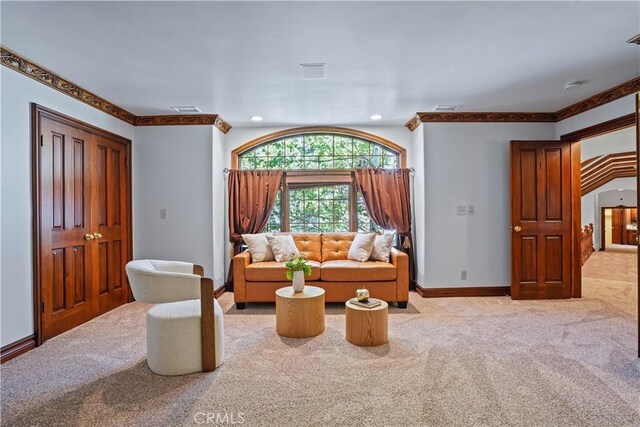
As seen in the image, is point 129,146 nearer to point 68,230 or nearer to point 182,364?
point 68,230

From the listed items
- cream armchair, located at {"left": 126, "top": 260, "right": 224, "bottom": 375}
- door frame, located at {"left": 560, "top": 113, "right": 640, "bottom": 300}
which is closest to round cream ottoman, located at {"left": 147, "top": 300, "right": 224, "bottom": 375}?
cream armchair, located at {"left": 126, "top": 260, "right": 224, "bottom": 375}

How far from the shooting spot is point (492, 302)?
14.8ft

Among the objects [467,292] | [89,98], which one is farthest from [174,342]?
[467,292]

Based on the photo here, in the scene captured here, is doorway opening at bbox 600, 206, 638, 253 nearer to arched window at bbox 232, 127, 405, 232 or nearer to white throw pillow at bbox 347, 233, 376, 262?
arched window at bbox 232, 127, 405, 232

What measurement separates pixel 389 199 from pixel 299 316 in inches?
102

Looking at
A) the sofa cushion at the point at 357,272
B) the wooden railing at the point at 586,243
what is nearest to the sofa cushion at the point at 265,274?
the sofa cushion at the point at 357,272

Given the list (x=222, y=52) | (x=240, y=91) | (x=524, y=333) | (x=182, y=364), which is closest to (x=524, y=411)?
(x=524, y=333)

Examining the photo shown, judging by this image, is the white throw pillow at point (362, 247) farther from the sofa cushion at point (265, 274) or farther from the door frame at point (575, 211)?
the door frame at point (575, 211)

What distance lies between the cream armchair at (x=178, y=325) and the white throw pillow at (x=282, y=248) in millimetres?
1839

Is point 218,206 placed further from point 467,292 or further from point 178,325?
point 467,292

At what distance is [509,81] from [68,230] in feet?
15.5

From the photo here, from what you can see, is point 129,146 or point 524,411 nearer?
point 524,411

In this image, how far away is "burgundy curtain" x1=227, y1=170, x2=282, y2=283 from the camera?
17.3ft

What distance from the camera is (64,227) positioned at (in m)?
3.55
